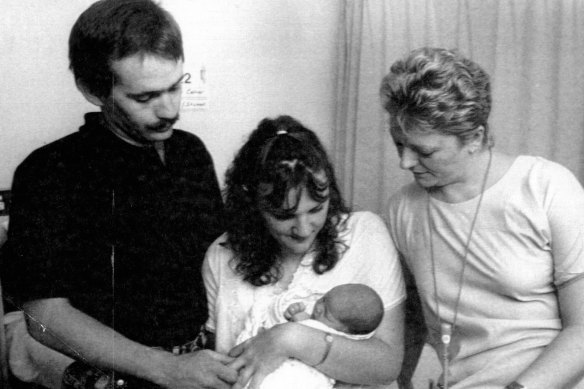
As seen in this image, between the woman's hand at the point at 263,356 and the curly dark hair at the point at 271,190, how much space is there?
158 mm

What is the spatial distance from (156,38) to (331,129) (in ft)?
2.58

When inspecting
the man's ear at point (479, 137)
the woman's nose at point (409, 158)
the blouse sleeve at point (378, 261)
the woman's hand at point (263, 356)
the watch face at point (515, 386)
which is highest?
the man's ear at point (479, 137)

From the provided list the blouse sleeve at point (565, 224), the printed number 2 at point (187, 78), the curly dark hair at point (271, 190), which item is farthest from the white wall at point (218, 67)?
the blouse sleeve at point (565, 224)

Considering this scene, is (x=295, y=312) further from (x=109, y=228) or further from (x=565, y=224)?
(x=565, y=224)

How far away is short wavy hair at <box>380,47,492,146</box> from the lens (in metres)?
1.06

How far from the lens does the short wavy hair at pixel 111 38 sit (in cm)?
101

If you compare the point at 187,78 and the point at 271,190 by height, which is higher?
the point at 187,78

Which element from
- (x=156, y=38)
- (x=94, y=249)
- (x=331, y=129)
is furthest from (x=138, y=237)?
(x=331, y=129)

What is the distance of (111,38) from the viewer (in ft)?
3.30

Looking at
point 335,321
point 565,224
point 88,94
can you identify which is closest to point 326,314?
point 335,321

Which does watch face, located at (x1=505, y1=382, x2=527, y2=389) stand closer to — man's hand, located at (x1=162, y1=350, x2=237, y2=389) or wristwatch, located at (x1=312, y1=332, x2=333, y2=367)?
wristwatch, located at (x1=312, y1=332, x2=333, y2=367)

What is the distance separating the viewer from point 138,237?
3.63 feet

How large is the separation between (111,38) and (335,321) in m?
0.62

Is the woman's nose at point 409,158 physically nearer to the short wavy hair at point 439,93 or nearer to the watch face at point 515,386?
the short wavy hair at point 439,93
